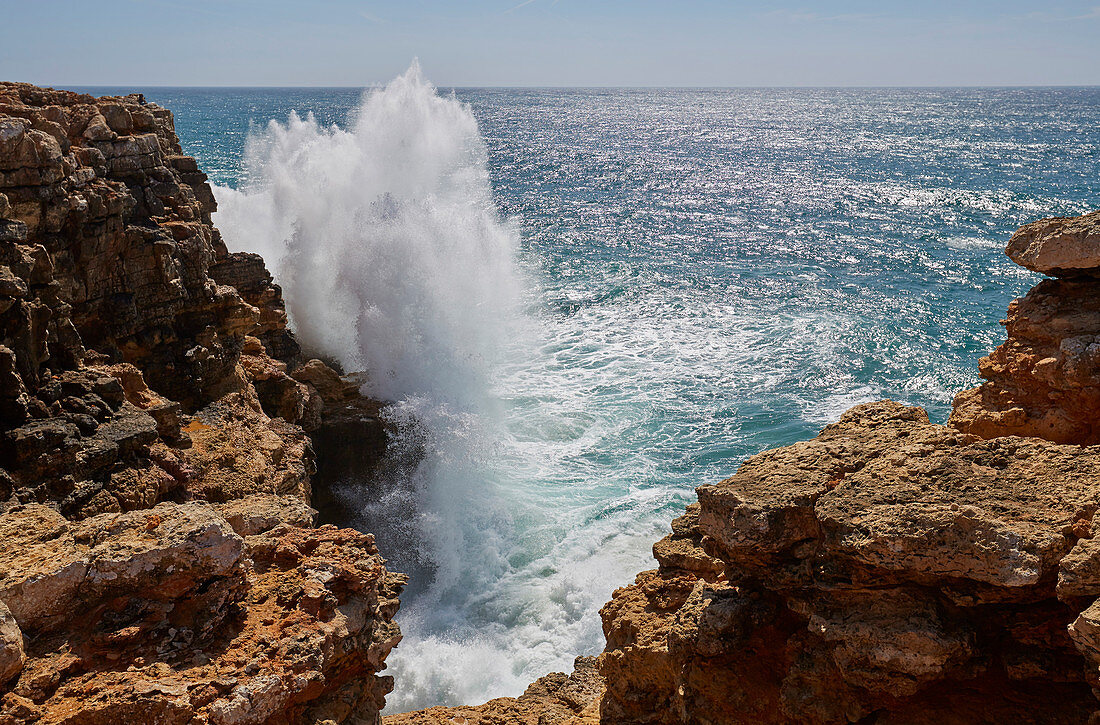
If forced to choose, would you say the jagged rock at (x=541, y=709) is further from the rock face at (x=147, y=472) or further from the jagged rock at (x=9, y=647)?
the jagged rock at (x=9, y=647)

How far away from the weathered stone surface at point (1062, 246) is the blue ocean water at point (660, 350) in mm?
7947

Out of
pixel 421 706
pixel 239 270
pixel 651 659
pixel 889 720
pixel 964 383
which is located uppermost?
pixel 239 270

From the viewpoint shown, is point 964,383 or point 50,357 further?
point 964,383

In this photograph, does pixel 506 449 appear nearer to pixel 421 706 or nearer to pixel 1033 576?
pixel 421 706

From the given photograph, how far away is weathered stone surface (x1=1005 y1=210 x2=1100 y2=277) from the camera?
5.26m

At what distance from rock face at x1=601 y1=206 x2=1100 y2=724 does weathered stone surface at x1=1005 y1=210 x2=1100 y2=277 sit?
13 millimetres

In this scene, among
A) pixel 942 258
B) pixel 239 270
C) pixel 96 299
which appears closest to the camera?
pixel 96 299

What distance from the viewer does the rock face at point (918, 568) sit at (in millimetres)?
4129

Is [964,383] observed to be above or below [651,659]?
below

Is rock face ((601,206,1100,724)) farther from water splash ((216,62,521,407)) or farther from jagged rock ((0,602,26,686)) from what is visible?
water splash ((216,62,521,407))

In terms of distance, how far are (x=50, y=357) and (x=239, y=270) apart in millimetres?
5880

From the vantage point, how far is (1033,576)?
13.0ft

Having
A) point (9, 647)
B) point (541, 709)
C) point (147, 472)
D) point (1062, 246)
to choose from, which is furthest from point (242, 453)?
point (1062, 246)

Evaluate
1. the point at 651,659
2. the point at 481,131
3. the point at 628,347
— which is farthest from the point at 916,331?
the point at 481,131
